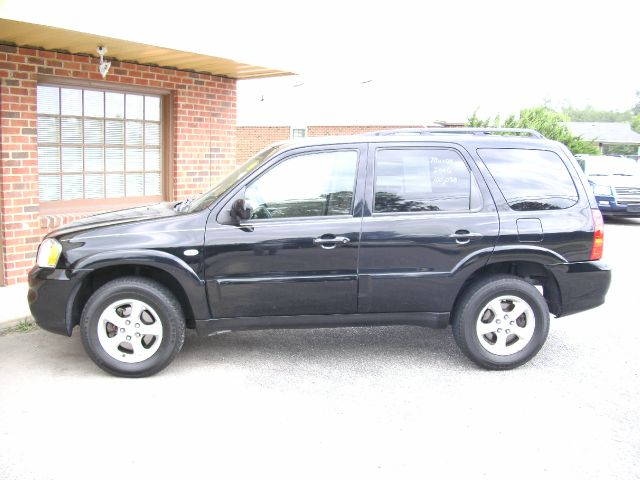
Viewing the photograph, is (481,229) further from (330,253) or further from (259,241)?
(259,241)

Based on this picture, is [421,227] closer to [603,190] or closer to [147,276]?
[147,276]

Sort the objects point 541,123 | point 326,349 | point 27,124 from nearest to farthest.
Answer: point 326,349 < point 27,124 < point 541,123

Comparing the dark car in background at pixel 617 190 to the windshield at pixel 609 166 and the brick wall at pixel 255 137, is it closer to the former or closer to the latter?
the windshield at pixel 609 166

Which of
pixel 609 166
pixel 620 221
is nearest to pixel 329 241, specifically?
pixel 620 221

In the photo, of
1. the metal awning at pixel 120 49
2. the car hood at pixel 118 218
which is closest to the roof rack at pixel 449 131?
the car hood at pixel 118 218

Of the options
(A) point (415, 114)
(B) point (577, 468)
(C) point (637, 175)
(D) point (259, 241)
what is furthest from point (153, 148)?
(A) point (415, 114)

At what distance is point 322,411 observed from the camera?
173 inches

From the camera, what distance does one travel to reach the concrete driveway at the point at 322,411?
12.0 ft

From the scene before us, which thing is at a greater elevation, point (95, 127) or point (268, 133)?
point (268, 133)

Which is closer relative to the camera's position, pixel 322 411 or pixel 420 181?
pixel 322 411

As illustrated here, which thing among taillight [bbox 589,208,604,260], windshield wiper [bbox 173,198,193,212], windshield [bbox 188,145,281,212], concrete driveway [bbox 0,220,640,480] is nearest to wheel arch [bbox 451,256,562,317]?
taillight [bbox 589,208,604,260]

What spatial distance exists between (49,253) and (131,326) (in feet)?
2.74

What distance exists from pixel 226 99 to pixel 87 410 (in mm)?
6663

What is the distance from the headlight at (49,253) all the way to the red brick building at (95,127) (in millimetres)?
2432
